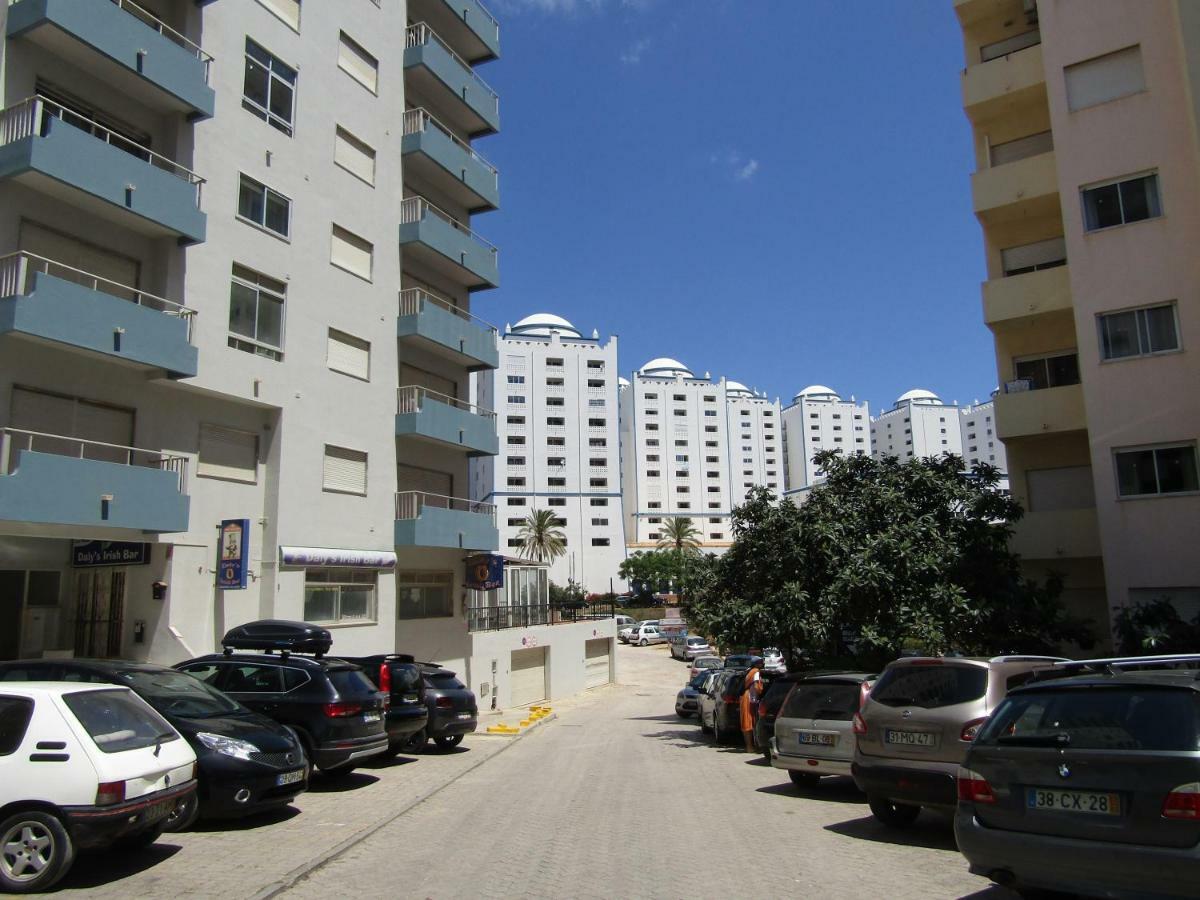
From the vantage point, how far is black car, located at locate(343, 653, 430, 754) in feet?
49.1

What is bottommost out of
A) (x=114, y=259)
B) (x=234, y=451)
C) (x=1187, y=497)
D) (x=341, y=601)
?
(x=341, y=601)

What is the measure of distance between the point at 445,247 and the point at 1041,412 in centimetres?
1749

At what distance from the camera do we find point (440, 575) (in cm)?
2730

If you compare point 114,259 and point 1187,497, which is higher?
point 114,259

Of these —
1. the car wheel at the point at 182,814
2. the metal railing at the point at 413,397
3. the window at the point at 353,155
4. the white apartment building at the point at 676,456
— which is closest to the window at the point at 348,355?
the metal railing at the point at 413,397

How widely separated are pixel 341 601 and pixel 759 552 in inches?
406

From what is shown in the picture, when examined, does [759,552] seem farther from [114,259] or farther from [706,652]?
[706,652]

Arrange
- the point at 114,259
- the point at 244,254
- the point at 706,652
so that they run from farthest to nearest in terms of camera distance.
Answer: the point at 706,652, the point at 244,254, the point at 114,259

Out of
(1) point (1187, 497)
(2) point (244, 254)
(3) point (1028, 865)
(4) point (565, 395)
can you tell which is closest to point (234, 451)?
(2) point (244, 254)

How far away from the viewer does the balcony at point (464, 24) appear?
28906mm

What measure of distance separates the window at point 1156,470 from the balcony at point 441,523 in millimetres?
17075

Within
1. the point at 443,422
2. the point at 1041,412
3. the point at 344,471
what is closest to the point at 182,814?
the point at 344,471

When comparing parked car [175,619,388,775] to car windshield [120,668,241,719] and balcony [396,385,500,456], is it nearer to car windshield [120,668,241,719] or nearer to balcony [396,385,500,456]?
car windshield [120,668,241,719]

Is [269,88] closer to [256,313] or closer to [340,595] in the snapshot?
[256,313]
